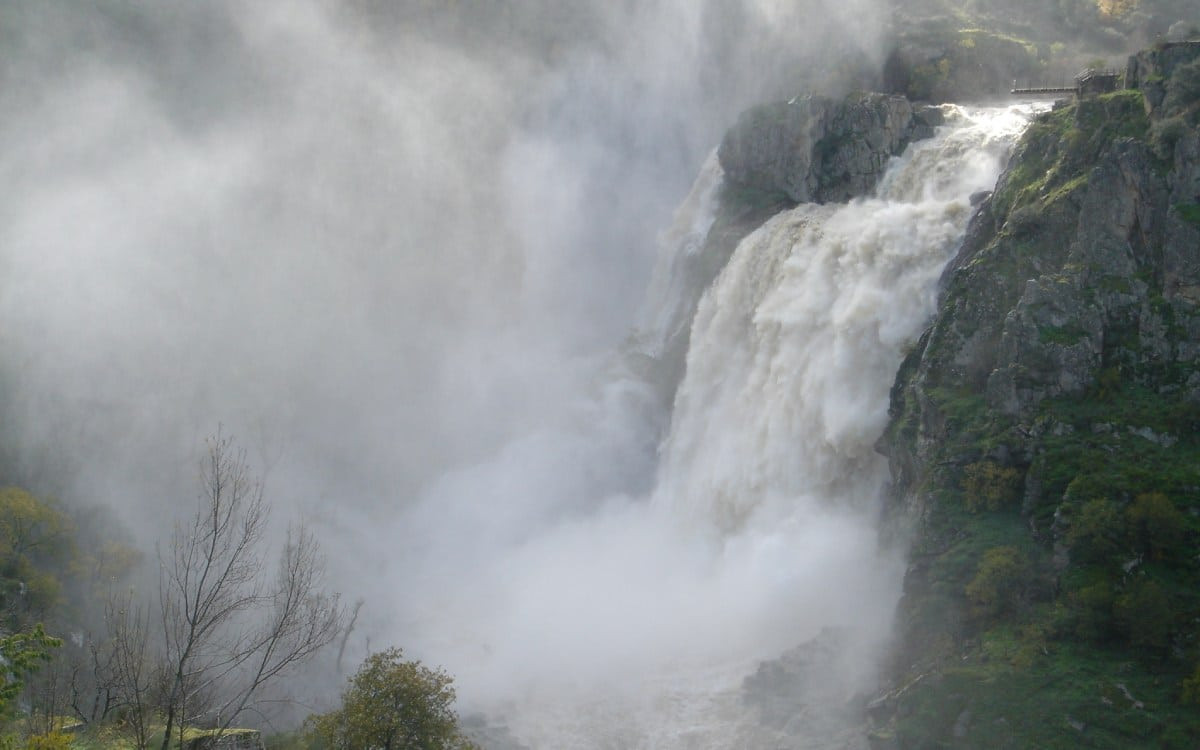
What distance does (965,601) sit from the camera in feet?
83.5

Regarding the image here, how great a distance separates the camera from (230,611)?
61.3 feet

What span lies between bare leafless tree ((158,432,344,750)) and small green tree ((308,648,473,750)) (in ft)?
5.63

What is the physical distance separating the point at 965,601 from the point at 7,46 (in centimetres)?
9772

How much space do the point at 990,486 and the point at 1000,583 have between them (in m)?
3.49

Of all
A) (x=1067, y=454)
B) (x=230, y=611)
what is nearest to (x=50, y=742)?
(x=230, y=611)

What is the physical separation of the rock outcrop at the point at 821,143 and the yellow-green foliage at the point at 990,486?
22.1 meters

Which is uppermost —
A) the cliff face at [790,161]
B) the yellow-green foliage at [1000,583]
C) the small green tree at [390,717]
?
the cliff face at [790,161]

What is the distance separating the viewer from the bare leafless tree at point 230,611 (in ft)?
57.1

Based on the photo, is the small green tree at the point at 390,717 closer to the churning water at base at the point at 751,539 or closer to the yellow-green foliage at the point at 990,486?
the churning water at base at the point at 751,539

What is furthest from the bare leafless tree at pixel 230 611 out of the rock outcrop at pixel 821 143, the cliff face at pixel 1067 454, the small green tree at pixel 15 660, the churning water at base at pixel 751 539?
the rock outcrop at pixel 821 143

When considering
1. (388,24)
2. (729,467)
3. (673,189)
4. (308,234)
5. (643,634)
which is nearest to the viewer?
(643,634)

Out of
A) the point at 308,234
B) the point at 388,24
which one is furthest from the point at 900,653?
the point at 388,24

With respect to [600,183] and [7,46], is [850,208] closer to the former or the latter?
[600,183]

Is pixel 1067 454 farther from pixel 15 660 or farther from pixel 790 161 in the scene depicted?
pixel 790 161
